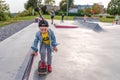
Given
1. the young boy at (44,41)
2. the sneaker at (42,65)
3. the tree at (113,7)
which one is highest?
the tree at (113,7)

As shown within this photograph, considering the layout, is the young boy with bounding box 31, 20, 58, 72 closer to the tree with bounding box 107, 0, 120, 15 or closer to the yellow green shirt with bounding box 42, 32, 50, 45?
the yellow green shirt with bounding box 42, 32, 50, 45

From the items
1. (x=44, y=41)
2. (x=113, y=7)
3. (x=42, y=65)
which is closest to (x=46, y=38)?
(x=44, y=41)

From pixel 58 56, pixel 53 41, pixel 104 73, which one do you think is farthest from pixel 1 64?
pixel 104 73

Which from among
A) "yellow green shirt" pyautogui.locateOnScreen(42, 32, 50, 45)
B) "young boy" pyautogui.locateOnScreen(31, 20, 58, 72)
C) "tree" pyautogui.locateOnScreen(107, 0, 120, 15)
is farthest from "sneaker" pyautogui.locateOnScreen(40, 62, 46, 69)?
"tree" pyautogui.locateOnScreen(107, 0, 120, 15)

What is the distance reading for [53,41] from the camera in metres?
5.54

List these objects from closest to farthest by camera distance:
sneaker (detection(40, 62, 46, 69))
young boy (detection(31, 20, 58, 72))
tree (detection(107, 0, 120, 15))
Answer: young boy (detection(31, 20, 58, 72))
sneaker (detection(40, 62, 46, 69))
tree (detection(107, 0, 120, 15))

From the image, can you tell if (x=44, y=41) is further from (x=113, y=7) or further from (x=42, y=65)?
(x=113, y=7)

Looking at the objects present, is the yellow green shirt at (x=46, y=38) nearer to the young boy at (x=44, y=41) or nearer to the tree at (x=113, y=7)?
the young boy at (x=44, y=41)

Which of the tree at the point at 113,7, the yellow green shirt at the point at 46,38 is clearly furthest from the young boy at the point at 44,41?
the tree at the point at 113,7

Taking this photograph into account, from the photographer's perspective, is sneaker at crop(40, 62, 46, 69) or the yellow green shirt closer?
the yellow green shirt

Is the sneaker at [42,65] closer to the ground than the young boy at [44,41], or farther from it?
closer to the ground

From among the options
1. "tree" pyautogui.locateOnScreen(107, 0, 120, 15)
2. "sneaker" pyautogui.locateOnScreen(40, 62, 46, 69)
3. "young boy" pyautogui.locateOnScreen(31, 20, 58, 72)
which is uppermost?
"tree" pyautogui.locateOnScreen(107, 0, 120, 15)

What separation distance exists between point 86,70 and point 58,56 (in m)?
1.77

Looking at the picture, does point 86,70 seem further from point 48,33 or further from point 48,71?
point 48,33
